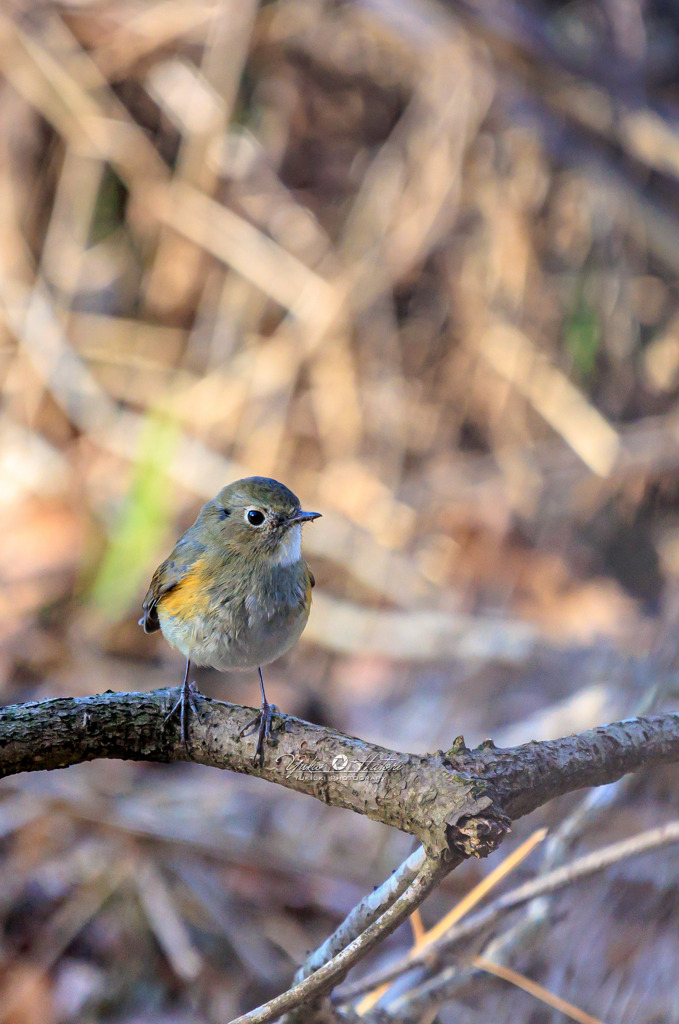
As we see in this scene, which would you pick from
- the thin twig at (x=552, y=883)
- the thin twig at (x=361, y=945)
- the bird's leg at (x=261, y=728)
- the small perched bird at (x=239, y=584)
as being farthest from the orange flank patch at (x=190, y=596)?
the thin twig at (x=361, y=945)

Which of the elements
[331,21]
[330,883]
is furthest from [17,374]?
[330,883]

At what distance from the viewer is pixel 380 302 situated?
5539mm

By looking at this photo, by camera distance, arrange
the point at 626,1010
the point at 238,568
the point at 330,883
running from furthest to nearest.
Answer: the point at 330,883 → the point at 238,568 → the point at 626,1010

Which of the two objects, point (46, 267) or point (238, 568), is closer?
point (238, 568)

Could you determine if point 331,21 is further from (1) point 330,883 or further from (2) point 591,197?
(1) point 330,883

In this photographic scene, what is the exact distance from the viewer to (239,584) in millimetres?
2111

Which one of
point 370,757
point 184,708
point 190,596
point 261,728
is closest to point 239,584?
point 190,596

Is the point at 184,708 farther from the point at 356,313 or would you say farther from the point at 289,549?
the point at 356,313

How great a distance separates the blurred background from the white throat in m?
2.56

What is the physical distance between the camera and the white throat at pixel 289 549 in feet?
7.11

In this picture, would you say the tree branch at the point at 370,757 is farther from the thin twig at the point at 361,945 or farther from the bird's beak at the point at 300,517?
the bird's beak at the point at 300,517

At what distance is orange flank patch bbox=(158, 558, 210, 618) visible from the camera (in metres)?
2.10

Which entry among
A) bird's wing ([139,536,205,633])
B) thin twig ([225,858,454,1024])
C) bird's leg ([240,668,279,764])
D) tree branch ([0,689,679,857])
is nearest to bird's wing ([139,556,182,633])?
bird's wing ([139,536,205,633])

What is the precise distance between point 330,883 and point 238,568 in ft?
5.64
